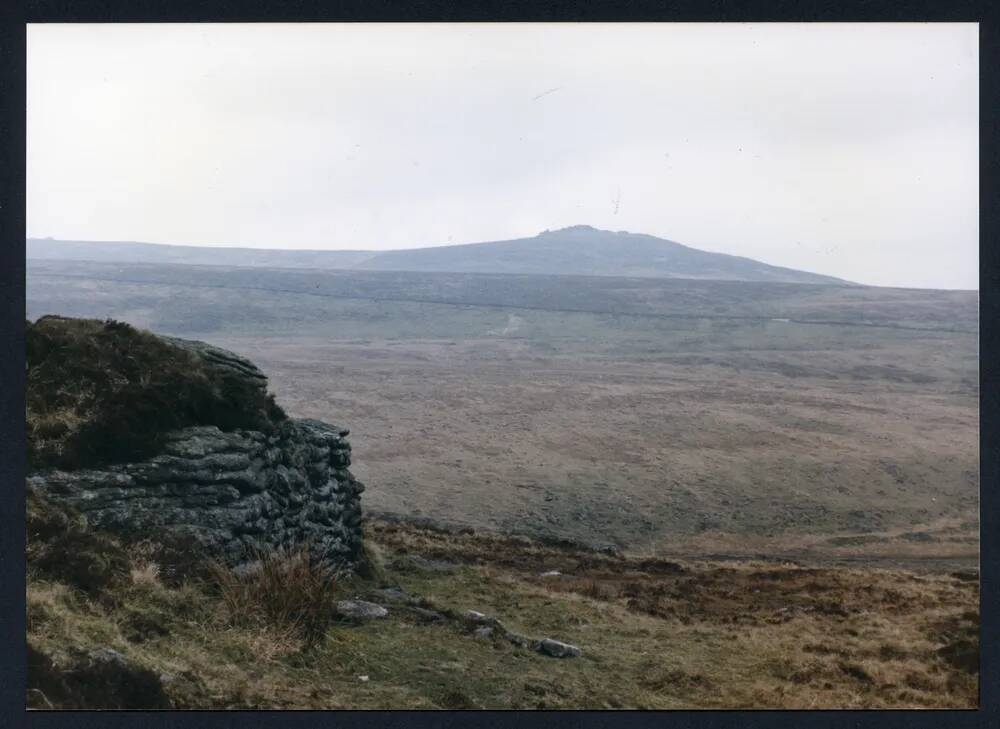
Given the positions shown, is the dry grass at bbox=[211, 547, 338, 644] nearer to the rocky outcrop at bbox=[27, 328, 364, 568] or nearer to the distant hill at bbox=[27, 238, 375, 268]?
the rocky outcrop at bbox=[27, 328, 364, 568]

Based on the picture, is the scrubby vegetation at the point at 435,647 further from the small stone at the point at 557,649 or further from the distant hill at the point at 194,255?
the distant hill at the point at 194,255

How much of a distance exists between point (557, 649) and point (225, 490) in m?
3.83

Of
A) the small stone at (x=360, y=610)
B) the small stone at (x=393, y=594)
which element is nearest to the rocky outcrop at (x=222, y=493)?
the small stone at (x=393, y=594)

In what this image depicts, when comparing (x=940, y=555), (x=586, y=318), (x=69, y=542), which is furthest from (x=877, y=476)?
(x=586, y=318)

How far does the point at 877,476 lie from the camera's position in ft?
110

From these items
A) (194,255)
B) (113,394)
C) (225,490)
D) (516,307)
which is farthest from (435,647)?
(194,255)

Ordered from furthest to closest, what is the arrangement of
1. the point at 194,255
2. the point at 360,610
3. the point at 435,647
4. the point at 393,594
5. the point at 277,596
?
the point at 194,255 < the point at 393,594 < the point at 360,610 < the point at 435,647 < the point at 277,596

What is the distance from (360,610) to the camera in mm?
10055

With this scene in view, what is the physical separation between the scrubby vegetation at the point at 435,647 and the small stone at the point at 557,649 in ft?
0.46

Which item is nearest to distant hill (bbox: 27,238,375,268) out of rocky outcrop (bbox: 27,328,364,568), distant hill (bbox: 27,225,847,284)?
distant hill (bbox: 27,225,847,284)

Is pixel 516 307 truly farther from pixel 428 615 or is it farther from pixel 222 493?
pixel 222 493

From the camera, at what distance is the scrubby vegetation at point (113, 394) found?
9.25 meters

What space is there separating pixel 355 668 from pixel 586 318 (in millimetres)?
68826

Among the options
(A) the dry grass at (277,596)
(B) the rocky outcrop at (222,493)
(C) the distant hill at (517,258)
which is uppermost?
(C) the distant hill at (517,258)
